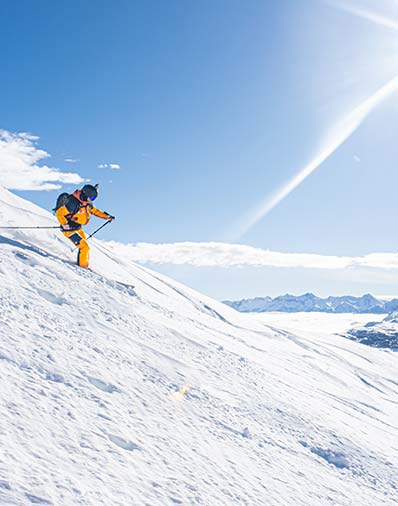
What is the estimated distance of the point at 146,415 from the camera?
6.64 meters

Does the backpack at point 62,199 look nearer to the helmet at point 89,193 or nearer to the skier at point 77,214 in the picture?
the skier at point 77,214

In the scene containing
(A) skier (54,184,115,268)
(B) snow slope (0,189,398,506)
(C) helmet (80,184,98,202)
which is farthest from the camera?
(A) skier (54,184,115,268)

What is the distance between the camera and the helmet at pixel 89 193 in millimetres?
13766

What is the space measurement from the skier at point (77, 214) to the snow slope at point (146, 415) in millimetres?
753

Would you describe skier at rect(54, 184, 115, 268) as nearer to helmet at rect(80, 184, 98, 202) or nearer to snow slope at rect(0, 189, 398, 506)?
helmet at rect(80, 184, 98, 202)

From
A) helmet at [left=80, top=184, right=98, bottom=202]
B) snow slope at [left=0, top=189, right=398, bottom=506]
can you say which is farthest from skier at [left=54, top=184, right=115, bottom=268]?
snow slope at [left=0, top=189, right=398, bottom=506]

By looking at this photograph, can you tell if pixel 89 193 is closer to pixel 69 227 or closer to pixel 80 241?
pixel 69 227

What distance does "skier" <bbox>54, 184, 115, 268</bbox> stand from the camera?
13.9 metres

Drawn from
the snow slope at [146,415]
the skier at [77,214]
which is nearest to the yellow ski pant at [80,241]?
the skier at [77,214]

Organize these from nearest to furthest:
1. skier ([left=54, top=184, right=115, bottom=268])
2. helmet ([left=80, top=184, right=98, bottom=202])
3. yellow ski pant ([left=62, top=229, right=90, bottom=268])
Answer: helmet ([left=80, top=184, right=98, bottom=202])
skier ([left=54, top=184, right=115, bottom=268])
yellow ski pant ([left=62, top=229, right=90, bottom=268])

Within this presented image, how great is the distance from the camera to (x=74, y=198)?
46.0 feet

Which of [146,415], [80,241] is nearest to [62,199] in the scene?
[80,241]

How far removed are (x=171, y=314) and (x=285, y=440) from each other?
21.9 feet

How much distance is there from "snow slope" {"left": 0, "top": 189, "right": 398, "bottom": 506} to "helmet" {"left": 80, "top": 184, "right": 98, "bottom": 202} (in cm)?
207
